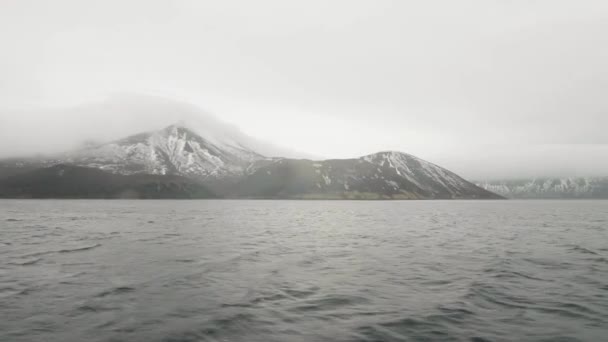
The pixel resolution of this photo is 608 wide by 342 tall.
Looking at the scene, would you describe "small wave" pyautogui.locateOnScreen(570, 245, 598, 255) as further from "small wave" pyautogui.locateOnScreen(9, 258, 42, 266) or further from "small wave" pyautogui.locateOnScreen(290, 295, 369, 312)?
"small wave" pyautogui.locateOnScreen(9, 258, 42, 266)

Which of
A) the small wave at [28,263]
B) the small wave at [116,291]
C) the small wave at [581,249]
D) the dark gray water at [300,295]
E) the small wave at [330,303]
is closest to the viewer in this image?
the dark gray water at [300,295]

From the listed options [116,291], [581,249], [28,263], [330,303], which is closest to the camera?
[330,303]

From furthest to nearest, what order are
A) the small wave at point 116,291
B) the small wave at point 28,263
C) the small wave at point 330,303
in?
the small wave at point 28,263, the small wave at point 116,291, the small wave at point 330,303

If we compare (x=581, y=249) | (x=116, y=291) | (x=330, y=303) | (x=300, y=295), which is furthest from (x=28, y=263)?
(x=581, y=249)

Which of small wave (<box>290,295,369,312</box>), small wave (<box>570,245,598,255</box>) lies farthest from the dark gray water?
small wave (<box>570,245,598,255</box>)

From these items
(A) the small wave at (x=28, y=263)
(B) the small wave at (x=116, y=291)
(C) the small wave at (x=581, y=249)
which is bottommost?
(C) the small wave at (x=581, y=249)

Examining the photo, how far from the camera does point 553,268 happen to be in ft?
96.4

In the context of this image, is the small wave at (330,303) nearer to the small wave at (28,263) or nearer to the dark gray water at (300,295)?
the dark gray water at (300,295)

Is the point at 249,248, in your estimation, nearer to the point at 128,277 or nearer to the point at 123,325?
the point at 128,277

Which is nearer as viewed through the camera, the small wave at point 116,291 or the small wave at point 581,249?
the small wave at point 116,291

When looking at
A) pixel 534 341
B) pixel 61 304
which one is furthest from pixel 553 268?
pixel 61 304

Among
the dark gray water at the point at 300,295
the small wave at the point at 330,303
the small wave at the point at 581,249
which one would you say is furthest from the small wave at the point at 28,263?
the small wave at the point at 581,249

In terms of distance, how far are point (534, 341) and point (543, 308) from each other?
5325 millimetres

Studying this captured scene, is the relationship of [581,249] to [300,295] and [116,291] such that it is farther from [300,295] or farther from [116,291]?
[116,291]
